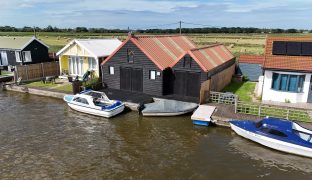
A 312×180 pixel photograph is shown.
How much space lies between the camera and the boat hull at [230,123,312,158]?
53.3 ft

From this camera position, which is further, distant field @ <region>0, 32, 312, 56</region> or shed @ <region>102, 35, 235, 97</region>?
distant field @ <region>0, 32, 312, 56</region>

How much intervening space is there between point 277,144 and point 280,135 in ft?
1.95

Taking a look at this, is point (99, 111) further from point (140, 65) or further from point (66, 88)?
point (66, 88)

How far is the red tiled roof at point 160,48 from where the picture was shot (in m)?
25.9

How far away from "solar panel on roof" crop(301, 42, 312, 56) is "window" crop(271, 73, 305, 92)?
2473 mm

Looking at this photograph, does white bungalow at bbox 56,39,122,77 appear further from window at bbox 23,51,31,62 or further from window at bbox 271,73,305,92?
window at bbox 271,73,305,92

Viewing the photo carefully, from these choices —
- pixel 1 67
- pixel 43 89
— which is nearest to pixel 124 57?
pixel 43 89

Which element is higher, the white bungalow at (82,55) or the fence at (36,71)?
the white bungalow at (82,55)

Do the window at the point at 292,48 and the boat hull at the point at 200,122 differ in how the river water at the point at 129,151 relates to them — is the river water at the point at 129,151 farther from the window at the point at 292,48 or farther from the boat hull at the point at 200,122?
the window at the point at 292,48

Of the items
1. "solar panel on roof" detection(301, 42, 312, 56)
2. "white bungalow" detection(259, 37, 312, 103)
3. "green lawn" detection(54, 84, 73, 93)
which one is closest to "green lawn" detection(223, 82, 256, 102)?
"white bungalow" detection(259, 37, 312, 103)

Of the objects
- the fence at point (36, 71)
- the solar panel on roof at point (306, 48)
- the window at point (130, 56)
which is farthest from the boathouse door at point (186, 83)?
the fence at point (36, 71)

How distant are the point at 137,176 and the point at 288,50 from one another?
18.3 m

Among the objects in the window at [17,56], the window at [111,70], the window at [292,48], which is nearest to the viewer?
the window at [292,48]

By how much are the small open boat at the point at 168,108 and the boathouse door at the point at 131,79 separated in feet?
12.1
